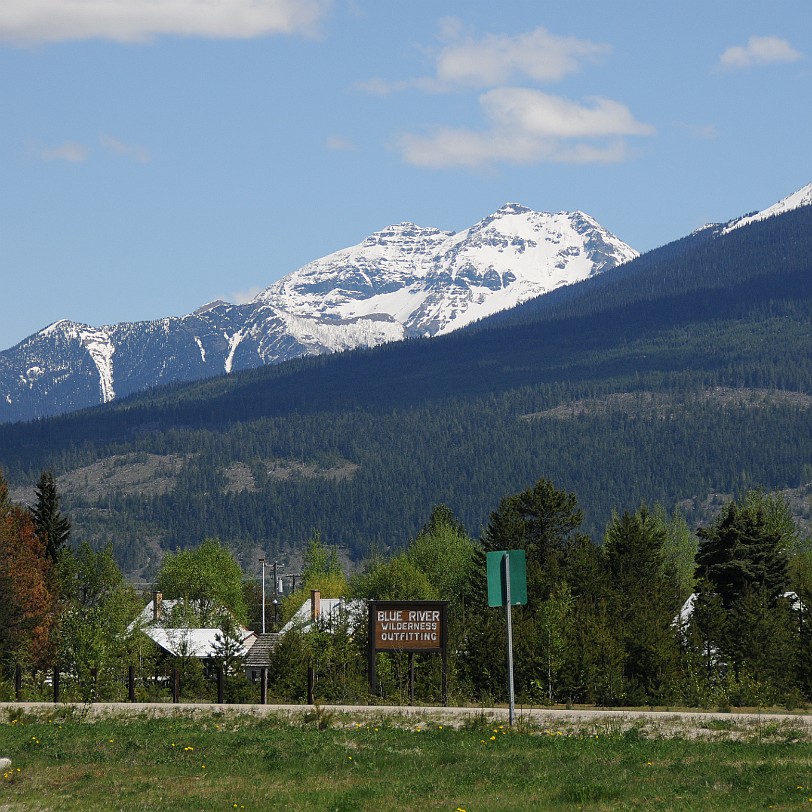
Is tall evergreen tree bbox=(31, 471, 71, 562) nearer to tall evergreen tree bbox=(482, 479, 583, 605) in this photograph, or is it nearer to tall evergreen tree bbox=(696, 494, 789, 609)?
Answer: tall evergreen tree bbox=(482, 479, 583, 605)

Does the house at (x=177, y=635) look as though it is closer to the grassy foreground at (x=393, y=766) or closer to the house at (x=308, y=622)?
the house at (x=308, y=622)

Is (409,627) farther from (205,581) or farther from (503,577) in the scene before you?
(205,581)

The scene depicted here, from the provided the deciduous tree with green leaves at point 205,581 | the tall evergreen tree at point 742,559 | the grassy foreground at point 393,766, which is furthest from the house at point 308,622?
the grassy foreground at point 393,766

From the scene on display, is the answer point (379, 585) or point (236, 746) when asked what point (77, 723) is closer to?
point (236, 746)

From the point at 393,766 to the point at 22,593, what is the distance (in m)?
44.6

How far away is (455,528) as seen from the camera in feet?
563

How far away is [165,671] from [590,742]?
1749 inches

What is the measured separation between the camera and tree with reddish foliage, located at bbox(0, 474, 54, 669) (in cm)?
6375

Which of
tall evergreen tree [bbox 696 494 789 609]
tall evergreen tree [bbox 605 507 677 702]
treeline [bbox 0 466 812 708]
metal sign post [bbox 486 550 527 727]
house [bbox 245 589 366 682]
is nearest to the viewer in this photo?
metal sign post [bbox 486 550 527 727]

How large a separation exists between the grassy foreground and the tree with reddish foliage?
29444 millimetres

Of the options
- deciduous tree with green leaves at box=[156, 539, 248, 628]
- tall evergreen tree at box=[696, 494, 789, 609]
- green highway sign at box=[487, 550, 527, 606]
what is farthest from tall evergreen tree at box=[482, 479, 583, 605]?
green highway sign at box=[487, 550, 527, 606]

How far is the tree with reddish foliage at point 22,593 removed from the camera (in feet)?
209

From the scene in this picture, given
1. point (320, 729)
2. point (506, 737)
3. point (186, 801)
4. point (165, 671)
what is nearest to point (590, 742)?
point (506, 737)

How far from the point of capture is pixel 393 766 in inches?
1121
